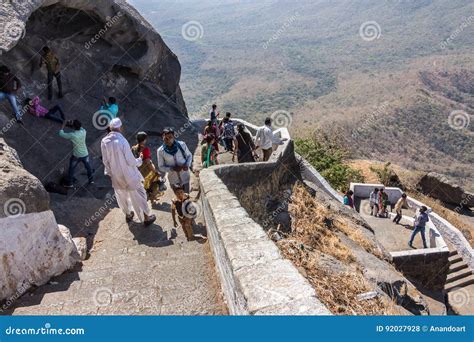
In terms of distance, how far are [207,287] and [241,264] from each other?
1.08 m

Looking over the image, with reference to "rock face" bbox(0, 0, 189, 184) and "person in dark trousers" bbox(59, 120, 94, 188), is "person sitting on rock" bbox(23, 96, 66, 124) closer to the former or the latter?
"rock face" bbox(0, 0, 189, 184)

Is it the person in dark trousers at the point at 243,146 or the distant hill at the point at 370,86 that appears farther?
the distant hill at the point at 370,86

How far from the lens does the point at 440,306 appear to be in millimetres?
13156

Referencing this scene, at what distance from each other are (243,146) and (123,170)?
172 inches

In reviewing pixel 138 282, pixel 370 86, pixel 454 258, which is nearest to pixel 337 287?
pixel 138 282

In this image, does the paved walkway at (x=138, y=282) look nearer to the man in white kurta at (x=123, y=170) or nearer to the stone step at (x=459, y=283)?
the man in white kurta at (x=123, y=170)

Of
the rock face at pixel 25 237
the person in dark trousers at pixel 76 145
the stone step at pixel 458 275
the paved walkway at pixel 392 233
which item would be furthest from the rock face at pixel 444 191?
the rock face at pixel 25 237

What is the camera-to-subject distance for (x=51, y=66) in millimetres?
10852

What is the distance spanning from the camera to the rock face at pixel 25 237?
4527 mm

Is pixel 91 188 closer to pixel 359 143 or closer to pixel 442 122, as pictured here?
pixel 359 143

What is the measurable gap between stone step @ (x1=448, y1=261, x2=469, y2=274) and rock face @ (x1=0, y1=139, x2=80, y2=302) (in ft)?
46.6

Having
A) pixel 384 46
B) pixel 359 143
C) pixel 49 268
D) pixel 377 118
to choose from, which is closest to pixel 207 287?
pixel 49 268

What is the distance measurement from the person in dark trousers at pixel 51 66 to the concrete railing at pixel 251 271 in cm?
715

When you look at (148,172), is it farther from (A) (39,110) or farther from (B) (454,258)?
(B) (454,258)
